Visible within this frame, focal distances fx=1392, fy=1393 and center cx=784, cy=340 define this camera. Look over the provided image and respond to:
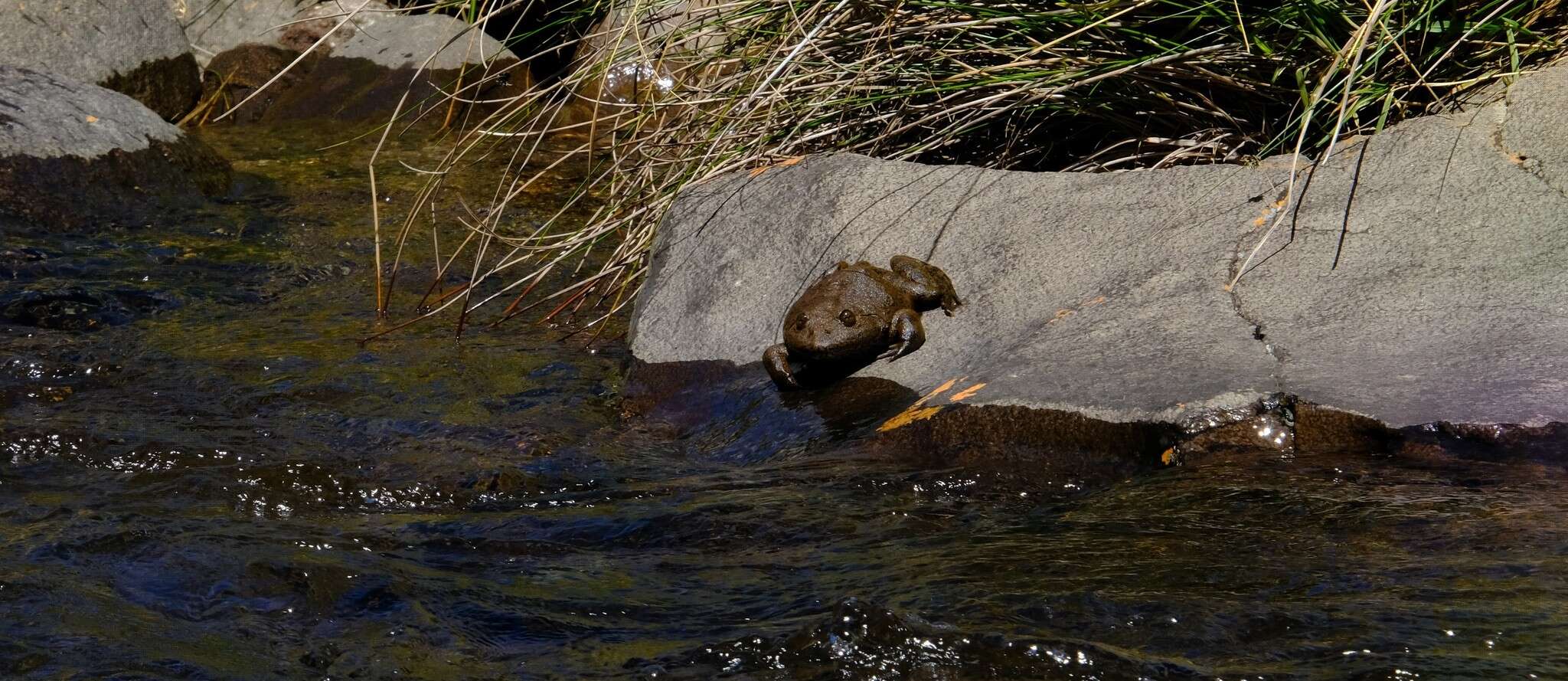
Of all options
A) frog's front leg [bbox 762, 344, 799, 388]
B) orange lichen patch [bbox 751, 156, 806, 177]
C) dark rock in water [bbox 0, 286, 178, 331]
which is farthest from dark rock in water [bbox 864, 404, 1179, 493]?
dark rock in water [bbox 0, 286, 178, 331]

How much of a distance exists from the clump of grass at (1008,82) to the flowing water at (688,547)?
1081 millimetres

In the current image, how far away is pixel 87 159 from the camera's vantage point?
24.7ft

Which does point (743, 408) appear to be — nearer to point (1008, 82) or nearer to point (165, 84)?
point (1008, 82)

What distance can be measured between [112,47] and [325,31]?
1653 millimetres

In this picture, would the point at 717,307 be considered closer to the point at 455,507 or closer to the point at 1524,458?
the point at 455,507

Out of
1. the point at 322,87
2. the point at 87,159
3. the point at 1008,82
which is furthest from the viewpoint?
the point at 322,87

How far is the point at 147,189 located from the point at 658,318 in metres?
4.20

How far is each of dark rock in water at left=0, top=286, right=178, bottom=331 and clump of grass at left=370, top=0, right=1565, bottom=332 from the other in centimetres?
142

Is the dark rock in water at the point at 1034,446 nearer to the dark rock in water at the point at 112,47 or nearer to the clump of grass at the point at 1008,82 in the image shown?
the clump of grass at the point at 1008,82

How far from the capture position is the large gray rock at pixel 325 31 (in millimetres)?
10875

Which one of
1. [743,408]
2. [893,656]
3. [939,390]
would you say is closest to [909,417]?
[939,390]

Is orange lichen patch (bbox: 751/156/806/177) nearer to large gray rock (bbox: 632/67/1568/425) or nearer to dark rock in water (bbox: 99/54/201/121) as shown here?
large gray rock (bbox: 632/67/1568/425)

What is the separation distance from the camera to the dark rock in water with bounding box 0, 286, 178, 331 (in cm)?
567

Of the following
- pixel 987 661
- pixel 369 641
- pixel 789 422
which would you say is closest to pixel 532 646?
pixel 369 641
